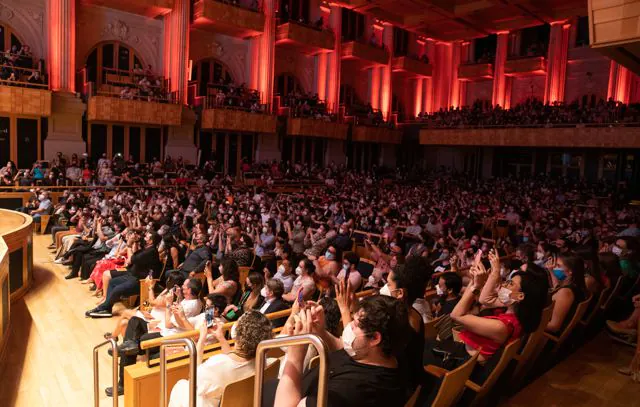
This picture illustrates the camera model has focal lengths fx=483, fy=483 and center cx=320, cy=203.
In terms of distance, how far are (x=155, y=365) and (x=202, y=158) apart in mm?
18039

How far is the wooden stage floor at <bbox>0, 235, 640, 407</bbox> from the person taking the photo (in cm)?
402

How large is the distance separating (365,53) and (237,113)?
913cm

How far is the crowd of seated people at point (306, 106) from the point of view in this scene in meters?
22.3

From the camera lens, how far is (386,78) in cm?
2766

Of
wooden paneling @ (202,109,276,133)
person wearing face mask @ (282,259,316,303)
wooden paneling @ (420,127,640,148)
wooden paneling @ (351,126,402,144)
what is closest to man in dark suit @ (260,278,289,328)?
person wearing face mask @ (282,259,316,303)

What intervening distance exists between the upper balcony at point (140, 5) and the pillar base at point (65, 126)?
391cm

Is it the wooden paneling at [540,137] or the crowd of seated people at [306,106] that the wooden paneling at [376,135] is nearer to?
the crowd of seated people at [306,106]

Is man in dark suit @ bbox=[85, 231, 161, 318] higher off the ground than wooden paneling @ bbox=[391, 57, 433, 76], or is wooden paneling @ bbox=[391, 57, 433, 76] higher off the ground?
wooden paneling @ bbox=[391, 57, 433, 76]

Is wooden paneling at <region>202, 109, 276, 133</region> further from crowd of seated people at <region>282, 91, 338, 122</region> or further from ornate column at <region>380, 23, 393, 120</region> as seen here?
ornate column at <region>380, 23, 393, 120</region>

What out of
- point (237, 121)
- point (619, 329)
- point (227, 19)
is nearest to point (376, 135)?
point (237, 121)

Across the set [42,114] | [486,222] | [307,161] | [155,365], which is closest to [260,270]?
[155,365]

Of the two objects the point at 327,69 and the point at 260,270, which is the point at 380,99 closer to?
the point at 327,69

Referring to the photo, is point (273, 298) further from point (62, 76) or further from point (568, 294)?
point (62, 76)

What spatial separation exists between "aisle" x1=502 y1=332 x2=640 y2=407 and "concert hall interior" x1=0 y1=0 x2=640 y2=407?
0.03 m
